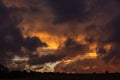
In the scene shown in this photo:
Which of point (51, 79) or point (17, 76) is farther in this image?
point (17, 76)

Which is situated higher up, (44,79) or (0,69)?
(0,69)

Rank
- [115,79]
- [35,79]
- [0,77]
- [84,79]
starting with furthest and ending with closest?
[0,77], [35,79], [84,79], [115,79]

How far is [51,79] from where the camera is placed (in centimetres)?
13038

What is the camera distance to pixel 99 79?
122562mm

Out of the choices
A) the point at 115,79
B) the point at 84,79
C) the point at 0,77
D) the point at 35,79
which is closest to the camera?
the point at 115,79

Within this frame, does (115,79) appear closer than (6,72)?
Yes

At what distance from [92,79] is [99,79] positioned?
3.37 meters

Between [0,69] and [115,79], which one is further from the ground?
[0,69]

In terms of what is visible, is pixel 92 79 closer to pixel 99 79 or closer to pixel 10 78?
pixel 99 79

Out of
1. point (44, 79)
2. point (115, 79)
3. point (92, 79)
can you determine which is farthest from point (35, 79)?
point (115, 79)

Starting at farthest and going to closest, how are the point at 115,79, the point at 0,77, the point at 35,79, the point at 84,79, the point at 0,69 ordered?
the point at 0,69 → the point at 0,77 → the point at 35,79 → the point at 84,79 → the point at 115,79

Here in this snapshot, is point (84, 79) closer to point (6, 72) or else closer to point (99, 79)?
point (99, 79)

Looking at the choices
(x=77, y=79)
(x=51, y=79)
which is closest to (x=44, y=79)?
(x=51, y=79)

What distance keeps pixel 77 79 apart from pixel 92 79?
991 cm
